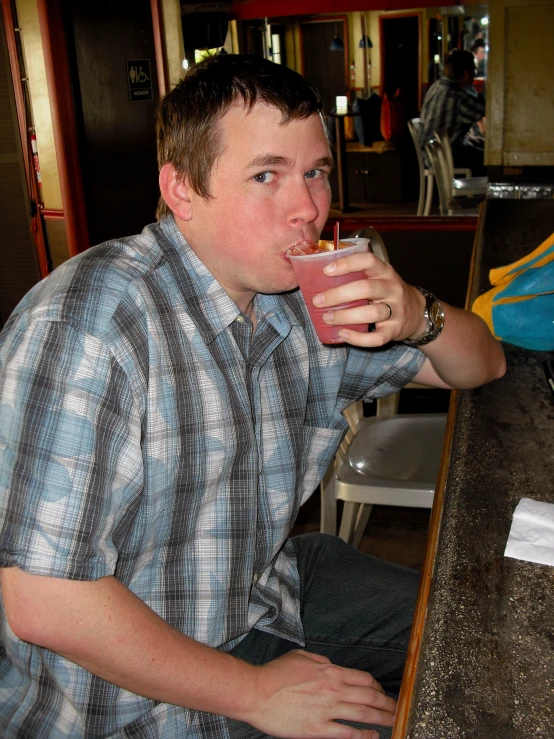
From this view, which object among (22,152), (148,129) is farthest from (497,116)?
(22,152)

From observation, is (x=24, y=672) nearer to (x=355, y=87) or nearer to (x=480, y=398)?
(x=480, y=398)

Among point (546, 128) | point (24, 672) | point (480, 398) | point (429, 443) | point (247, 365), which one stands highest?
point (546, 128)

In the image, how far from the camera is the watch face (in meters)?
1.51

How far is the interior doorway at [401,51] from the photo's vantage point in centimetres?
822

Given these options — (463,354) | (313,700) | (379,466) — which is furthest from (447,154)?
(313,700)

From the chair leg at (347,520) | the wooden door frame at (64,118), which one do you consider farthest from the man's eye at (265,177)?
the wooden door frame at (64,118)

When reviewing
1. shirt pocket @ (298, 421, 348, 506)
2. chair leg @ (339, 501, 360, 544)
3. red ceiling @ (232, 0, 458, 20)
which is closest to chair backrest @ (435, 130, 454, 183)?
red ceiling @ (232, 0, 458, 20)

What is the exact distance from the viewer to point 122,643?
1.06 metres

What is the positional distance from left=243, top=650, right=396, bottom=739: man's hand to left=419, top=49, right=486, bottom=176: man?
6377 mm

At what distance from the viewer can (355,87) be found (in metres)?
8.48

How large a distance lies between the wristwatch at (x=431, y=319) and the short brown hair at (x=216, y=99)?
43 centimetres

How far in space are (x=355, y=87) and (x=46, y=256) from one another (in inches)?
188

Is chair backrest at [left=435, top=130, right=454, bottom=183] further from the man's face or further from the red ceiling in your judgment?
the man's face

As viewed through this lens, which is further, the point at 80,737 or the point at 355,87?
the point at 355,87
